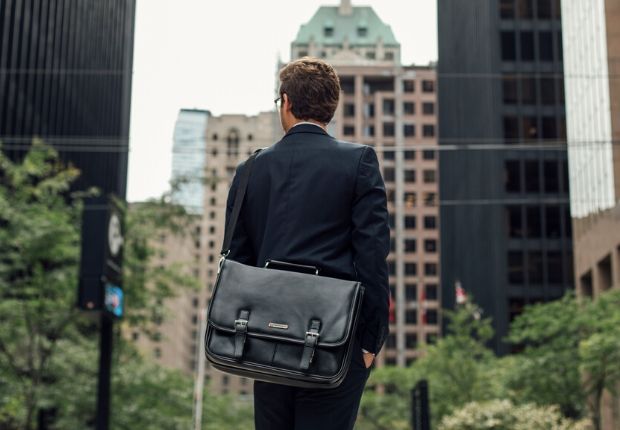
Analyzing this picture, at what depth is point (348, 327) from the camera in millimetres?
3066

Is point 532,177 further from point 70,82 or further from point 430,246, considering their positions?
point 430,246

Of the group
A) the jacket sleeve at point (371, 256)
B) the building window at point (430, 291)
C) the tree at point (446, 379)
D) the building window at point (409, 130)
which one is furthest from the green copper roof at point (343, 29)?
the jacket sleeve at point (371, 256)

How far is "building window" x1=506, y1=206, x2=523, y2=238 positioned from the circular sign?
51335 millimetres

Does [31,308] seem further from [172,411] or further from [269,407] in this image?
[269,407]

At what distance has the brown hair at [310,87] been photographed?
343 cm

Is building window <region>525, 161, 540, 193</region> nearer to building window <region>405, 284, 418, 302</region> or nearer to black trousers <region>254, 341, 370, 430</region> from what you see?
building window <region>405, 284, 418, 302</region>

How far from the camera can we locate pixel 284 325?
3.08 metres

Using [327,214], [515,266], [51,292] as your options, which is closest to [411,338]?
[515,266]

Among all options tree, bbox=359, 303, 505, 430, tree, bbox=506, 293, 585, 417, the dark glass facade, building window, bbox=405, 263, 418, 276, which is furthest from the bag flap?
building window, bbox=405, 263, 418, 276

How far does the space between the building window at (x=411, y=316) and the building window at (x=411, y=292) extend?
1.45 m

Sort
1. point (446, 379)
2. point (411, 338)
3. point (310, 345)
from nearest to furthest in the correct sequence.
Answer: point (310, 345), point (446, 379), point (411, 338)

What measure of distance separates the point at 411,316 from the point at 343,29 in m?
40.9

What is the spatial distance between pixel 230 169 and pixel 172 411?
41444 millimetres

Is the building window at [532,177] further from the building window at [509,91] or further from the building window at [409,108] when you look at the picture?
the building window at [409,108]
